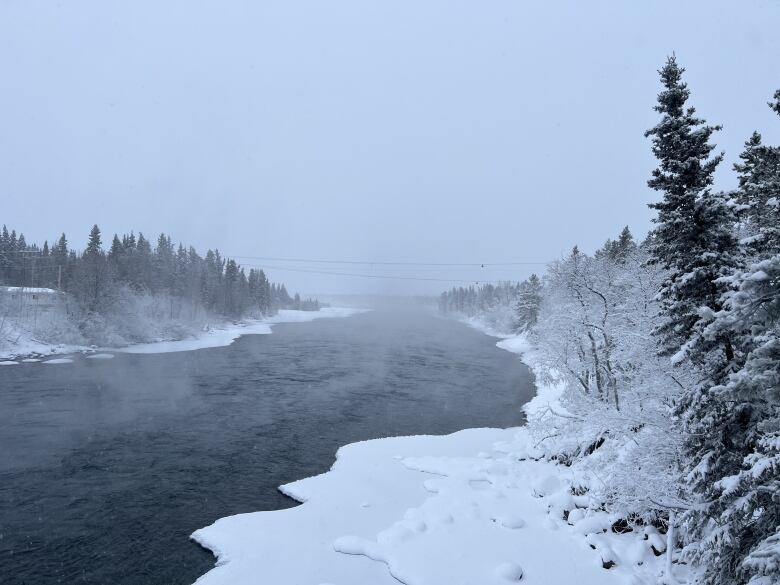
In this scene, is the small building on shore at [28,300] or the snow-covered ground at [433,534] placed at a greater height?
the small building on shore at [28,300]

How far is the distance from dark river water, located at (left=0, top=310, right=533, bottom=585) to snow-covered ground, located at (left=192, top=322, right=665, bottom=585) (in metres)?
1.41

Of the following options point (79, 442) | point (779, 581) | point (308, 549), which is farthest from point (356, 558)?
point (79, 442)

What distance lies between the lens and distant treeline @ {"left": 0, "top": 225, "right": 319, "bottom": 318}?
61156 mm

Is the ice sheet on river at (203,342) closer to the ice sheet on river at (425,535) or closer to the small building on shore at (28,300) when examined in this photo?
the small building on shore at (28,300)

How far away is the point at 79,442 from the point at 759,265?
2638 cm

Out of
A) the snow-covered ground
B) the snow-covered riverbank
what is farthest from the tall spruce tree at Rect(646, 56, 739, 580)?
the snow-covered riverbank

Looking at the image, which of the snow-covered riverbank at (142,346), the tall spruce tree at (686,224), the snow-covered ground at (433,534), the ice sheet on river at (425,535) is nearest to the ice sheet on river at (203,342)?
Result: the snow-covered riverbank at (142,346)

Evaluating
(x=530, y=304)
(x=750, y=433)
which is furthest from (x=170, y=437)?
(x=530, y=304)

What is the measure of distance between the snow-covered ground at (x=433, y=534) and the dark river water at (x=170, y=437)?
141 cm

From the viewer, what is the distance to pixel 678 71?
1083 cm

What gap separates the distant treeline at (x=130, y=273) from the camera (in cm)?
6116

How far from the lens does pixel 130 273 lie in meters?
78.9

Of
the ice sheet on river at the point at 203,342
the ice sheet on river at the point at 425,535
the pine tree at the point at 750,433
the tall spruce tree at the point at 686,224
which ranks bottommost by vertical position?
the ice sheet on river at the point at 203,342

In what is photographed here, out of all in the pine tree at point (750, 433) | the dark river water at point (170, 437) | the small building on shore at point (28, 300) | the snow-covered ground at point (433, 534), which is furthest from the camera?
the small building on shore at point (28, 300)
